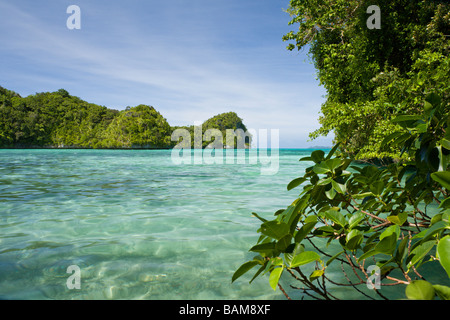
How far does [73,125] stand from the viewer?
4397 inches

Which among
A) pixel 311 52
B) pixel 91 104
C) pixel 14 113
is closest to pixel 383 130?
pixel 311 52

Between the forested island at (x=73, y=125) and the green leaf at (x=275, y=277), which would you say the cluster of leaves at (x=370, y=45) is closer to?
the green leaf at (x=275, y=277)

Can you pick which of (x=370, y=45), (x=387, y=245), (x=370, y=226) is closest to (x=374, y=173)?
(x=370, y=226)

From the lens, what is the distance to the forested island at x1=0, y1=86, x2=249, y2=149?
91.8 m

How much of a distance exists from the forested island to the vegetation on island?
333 feet

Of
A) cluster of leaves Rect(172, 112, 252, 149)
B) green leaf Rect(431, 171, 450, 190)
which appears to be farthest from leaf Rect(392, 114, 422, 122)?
cluster of leaves Rect(172, 112, 252, 149)

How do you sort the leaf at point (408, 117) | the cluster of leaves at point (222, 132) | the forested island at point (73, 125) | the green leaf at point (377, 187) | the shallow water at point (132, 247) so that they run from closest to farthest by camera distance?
the leaf at point (408, 117)
the green leaf at point (377, 187)
the shallow water at point (132, 247)
the forested island at point (73, 125)
the cluster of leaves at point (222, 132)

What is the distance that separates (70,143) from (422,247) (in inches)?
4854

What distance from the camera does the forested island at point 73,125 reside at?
91812 millimetres

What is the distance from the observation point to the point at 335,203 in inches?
73.1

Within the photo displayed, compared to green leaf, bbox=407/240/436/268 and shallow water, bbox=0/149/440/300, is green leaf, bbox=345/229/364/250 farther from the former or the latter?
shallow water, bbox=0/149/440/300

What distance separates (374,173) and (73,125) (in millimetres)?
127312

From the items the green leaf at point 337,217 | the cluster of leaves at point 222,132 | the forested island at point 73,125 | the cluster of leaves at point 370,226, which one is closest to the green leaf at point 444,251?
the cluster of leaves at point 370,226
